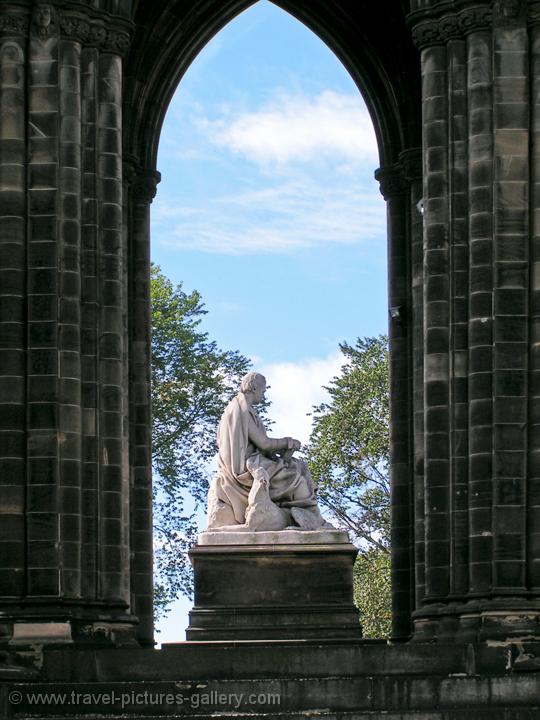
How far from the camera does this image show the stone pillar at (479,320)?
39.8 meters

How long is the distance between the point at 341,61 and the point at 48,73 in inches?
436

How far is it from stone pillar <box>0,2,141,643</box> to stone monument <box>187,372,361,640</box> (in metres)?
2.51

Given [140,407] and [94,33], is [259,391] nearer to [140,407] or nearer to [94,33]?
[140,407]

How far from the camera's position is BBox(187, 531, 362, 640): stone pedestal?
142 ft

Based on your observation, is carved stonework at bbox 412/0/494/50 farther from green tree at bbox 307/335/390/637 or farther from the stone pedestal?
green tree at bbox 307/335/390/637

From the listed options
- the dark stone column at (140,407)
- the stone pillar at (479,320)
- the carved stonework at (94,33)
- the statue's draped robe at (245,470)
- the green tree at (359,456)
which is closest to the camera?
the stone pillar at (479,320)

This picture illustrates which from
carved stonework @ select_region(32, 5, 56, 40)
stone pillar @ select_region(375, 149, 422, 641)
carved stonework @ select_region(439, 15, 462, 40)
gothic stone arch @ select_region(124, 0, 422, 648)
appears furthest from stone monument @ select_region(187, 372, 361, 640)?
carved stonework @ select_region(32, 5, 56, 40)

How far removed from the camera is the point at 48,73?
4097cm

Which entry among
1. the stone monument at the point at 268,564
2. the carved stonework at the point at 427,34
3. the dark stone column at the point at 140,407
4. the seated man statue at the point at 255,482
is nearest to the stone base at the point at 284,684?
the stone monument at the point at 268,564

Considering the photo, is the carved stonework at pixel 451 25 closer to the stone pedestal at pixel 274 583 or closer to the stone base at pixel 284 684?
the stone pedestal at pixel 274 583

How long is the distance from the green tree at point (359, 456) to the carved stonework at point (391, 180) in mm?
16438

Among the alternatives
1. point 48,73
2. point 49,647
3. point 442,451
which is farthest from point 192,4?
point 49,647

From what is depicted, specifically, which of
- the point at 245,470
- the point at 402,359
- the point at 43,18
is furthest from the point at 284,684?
the point at 402,359

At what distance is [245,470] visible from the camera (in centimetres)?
4484
